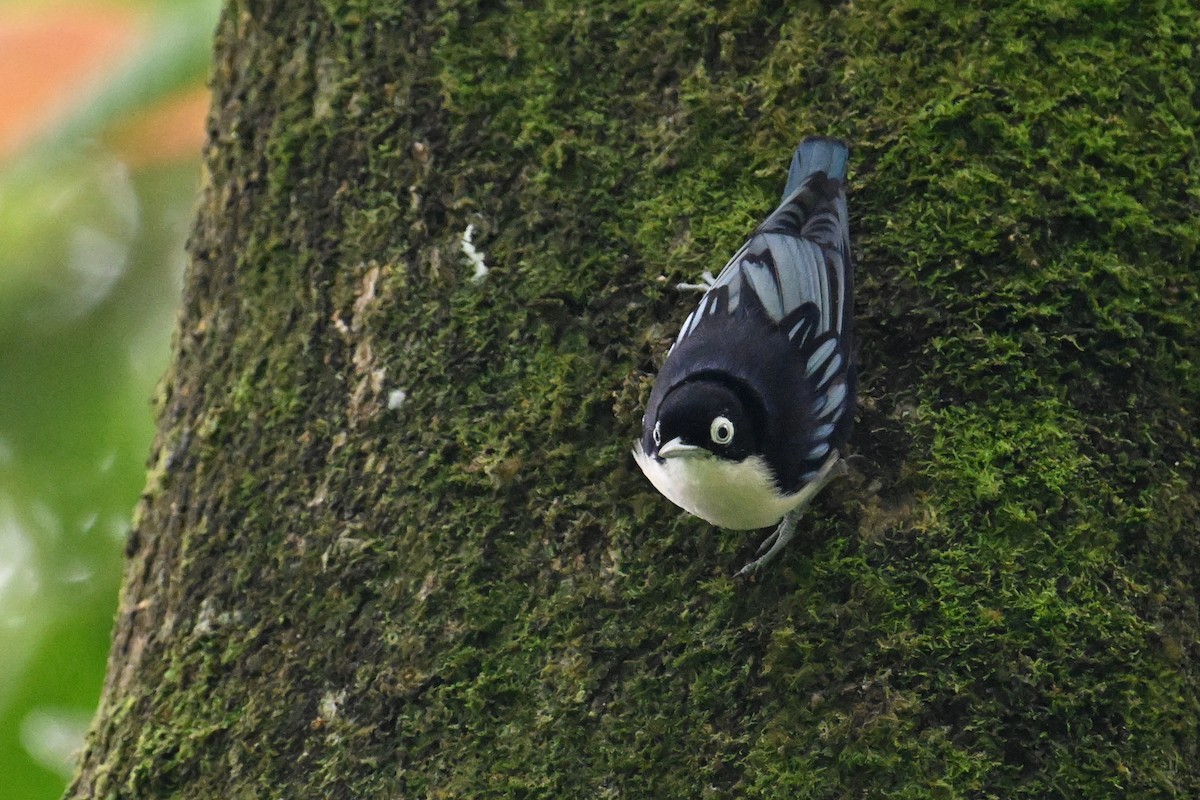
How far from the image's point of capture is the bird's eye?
2191 mm

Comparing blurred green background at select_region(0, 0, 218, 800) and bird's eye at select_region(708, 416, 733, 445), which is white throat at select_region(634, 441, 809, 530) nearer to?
bird's eye at select_region(708, 416, 733, 445)

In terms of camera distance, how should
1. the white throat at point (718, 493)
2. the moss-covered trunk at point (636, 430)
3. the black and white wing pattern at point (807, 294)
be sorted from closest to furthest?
the moss-covered trunk at point (636, 430) → the white throat at point (718, 493) → the black and white wing pattern at point (807, 294)

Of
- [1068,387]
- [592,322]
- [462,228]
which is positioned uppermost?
[462,228]

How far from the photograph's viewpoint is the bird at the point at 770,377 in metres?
2.10

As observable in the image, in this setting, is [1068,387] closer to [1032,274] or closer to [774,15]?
[1032,274]

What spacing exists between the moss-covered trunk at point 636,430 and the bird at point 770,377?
0.06 metres

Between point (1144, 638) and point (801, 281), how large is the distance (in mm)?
998

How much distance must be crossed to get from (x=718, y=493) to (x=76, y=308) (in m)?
3.52

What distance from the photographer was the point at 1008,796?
5.99ft

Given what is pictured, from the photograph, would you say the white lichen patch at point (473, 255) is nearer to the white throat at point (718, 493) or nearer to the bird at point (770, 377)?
the bird at point (770, 377)

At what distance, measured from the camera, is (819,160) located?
2256 millimetres

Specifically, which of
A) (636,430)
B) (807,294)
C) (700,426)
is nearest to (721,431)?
(700,426)

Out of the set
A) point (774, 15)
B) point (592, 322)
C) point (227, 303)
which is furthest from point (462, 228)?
point (774, 15)

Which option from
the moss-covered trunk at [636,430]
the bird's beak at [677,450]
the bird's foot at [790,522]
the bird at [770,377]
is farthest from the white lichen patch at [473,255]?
the bird's foot at [790,522]
